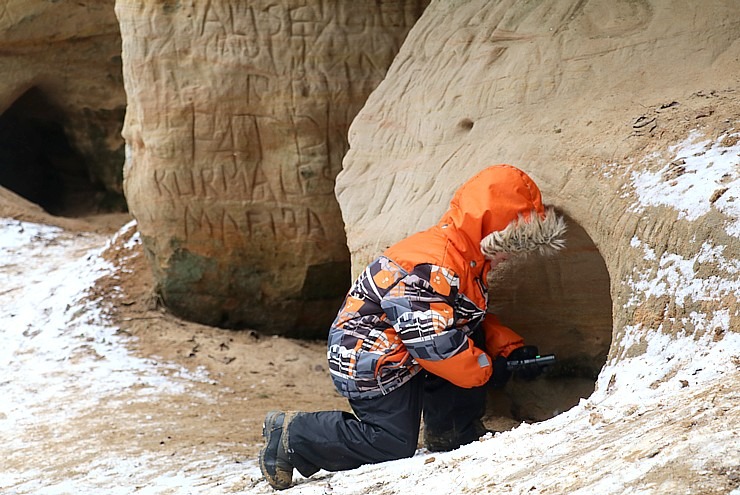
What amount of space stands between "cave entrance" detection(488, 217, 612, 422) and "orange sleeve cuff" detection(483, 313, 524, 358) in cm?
34

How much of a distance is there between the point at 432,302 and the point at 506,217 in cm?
39

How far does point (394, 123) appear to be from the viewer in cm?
436

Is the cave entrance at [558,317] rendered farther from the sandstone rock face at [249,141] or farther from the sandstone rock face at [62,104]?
the sandstone rock face at [62,104]

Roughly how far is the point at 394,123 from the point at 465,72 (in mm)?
448

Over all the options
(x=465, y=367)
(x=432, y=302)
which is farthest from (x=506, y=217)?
(x=465, y=367)

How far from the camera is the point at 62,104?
1016cm

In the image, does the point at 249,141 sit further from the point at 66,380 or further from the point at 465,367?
the point at 465,367

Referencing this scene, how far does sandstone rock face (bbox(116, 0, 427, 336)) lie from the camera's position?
19.9ft

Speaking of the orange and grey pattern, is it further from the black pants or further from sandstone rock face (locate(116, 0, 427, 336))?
sandstone rock face (locate(116, 0, 427, 336))

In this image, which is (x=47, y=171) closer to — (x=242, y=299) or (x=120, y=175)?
(x=120, y=175)

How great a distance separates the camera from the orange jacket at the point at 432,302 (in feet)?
10.2

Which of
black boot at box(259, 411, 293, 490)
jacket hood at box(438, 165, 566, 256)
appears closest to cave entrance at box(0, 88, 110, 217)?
black boot at box(259, 411, 293, 490)

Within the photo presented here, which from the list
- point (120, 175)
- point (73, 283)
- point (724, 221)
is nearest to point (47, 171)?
point (120, 175)

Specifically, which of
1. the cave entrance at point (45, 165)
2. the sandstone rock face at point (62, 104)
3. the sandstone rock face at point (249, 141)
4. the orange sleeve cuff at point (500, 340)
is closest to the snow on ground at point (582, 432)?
the orange sleeve cuff at point (500, 340)
